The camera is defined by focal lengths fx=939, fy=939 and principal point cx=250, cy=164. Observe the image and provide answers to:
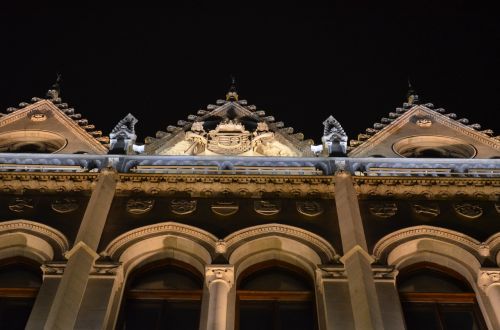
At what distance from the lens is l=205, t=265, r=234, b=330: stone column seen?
15280 mm

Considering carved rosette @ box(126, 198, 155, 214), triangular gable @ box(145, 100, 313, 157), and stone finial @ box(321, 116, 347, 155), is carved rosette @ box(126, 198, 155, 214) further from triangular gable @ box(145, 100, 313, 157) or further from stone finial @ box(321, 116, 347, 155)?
stone finial @ box(321, 116, 347, 155)

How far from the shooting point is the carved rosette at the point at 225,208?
18.7 m

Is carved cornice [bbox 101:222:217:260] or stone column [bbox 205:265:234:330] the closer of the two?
stone column [bbox 205:265:234:330]

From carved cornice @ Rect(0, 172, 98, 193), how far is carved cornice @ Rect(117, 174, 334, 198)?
2.40ft

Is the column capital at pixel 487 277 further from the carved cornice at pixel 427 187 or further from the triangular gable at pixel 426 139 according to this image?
the triangular gable at pixel 426 139

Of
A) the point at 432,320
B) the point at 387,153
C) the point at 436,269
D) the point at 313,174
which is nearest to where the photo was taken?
the point at 432,320

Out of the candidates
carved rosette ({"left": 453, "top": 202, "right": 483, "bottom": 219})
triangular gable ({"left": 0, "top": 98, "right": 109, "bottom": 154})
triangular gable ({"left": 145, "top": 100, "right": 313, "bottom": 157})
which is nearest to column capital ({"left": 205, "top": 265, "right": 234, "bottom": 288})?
carved rosette ({"left": 453, "top": 202, "right": 483, "bottom": 219})

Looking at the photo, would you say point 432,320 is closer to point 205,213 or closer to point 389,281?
point 389,281

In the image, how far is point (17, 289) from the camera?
16688 mm

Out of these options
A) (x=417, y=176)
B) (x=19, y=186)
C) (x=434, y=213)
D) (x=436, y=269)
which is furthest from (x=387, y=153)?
(x=19, y=186)

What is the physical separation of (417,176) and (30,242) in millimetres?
8056

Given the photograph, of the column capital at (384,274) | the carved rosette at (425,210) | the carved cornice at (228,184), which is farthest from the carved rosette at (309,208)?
the column capital at (384,274)

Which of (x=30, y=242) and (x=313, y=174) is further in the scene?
(x=313, y=174)

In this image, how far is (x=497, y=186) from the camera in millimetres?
19578
